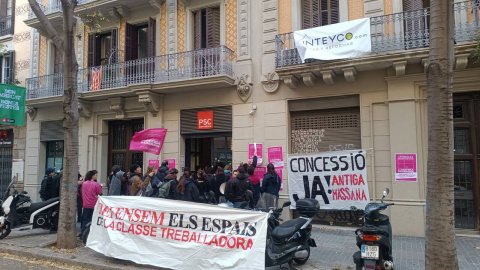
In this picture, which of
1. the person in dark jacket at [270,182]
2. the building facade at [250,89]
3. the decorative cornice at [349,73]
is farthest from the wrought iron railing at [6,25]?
the decorative cornice at [349,73]

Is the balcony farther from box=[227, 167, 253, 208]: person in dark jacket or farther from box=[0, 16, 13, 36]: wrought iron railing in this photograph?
box=[0, 16, 13, 36]: wrought iron railing

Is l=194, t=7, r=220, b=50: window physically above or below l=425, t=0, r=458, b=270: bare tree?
above

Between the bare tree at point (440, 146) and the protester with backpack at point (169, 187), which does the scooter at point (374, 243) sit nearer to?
the bare tree at point (440, 146)

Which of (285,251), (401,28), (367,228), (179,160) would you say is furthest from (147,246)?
(401,28)

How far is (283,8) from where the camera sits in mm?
11375

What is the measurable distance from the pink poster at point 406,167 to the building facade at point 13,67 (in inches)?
632

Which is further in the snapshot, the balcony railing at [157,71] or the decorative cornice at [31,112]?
the decorative cornice at [31,112]

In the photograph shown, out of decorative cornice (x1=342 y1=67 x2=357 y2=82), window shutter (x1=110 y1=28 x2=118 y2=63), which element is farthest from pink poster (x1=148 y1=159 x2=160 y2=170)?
decorative cornice (x1=342 y1=67 x2=357 y2=82)

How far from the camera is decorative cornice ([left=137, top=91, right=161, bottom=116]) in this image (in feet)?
41.5

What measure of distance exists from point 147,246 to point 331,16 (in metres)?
8.45

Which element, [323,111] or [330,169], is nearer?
[330,169]

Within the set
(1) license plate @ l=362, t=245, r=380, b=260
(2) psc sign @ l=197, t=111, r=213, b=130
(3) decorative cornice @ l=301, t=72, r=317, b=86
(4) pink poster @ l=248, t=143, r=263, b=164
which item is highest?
(3) decorative cornice @ l=301, t=72, r=317, b=86

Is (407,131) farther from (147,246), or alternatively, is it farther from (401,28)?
(147,246)

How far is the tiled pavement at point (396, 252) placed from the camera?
6523 millimetres
